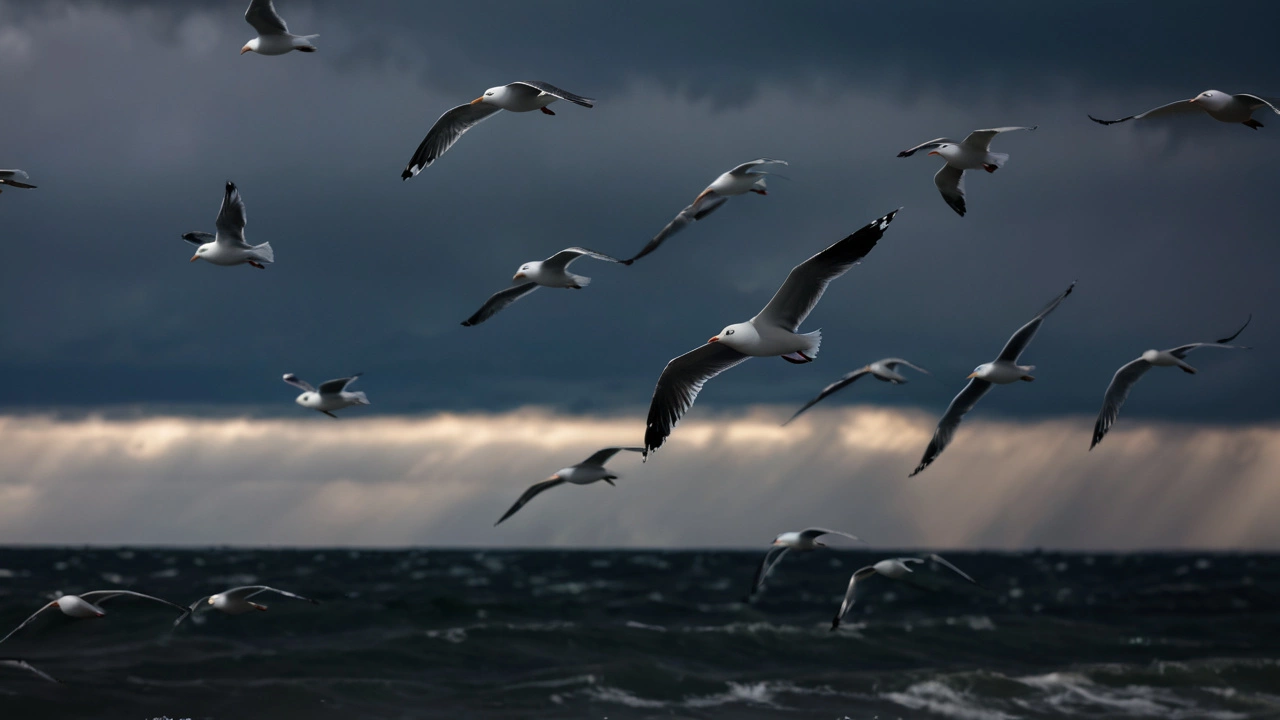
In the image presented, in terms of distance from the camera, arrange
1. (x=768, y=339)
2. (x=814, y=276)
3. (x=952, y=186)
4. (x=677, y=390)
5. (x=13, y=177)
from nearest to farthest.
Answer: (x=814, y=276)
(x=768, y=339)
(x=677, y=390)
(x=13, y=177)
(x=952, y=186)

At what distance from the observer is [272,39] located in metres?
14.8

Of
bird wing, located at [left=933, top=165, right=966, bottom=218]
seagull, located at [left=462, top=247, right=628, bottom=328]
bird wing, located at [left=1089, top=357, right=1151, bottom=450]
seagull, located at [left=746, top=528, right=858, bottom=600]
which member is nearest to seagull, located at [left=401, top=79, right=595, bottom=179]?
seagull, located at [left=462, top=247, right=628, bottom=328]

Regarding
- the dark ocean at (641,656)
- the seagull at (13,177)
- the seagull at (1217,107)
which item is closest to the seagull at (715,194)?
the seagull at (1217,107)

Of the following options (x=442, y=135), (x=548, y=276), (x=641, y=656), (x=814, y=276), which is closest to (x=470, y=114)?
(x=442, y=135)

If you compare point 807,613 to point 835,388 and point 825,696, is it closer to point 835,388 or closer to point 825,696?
point 825,696

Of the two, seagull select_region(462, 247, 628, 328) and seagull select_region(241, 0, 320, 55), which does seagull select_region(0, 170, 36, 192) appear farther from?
A: seagull select_region(462, 247, 628, 328)

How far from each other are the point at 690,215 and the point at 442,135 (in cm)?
355

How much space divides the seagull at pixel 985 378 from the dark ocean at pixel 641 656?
6.42 meters

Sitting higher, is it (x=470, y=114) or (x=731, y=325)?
(x=470, y=114)

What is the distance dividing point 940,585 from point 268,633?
78.2ft

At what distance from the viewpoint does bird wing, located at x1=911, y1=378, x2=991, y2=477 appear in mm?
15617

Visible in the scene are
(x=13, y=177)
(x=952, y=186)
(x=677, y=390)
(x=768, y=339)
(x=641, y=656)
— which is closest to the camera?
(x=768, y=339)

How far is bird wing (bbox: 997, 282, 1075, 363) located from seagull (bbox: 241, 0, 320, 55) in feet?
29.5

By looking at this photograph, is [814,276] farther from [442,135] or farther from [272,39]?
[272,39]
